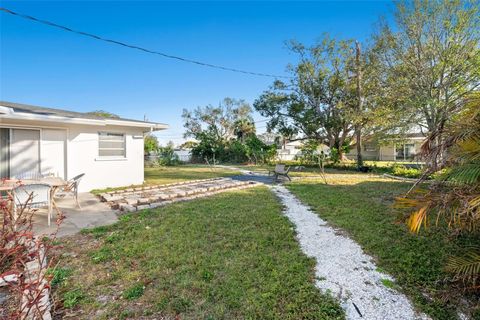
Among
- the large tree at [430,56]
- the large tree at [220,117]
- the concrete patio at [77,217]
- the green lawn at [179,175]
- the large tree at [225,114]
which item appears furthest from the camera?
the large tree at [225,114]

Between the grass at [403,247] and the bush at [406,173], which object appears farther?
the bush at [406,173]

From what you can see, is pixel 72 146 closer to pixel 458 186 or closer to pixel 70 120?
pixel 70 120

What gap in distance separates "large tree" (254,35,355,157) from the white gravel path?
647 inches

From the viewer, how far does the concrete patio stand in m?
4.96

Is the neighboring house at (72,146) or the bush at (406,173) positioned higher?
the neighboring house at (72,146)

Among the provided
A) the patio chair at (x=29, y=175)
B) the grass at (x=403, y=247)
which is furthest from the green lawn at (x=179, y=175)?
the grass at (x=403, y=247)

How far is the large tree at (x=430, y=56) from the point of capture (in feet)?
39.1

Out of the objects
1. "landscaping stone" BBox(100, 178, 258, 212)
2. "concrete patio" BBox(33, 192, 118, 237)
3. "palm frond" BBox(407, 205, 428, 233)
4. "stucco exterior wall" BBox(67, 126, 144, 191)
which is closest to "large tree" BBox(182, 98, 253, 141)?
"stucco exterior wall" BBox(67, 126, 144, 191)

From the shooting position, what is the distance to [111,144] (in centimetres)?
991

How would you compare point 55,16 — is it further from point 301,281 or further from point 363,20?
point 363,20

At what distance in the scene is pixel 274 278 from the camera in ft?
10.0

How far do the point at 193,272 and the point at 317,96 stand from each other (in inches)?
833

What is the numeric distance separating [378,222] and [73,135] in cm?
1001

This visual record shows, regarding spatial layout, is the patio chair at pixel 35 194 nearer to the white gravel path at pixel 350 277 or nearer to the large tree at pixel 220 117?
the white gravel path at pixel 350 277
